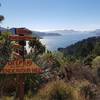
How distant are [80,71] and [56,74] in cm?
92

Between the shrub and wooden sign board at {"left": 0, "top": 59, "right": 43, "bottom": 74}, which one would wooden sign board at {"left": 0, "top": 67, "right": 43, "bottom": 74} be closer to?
wooden sign board at {"left": 0, "top": 59, "right": 43, "bottom": 74}

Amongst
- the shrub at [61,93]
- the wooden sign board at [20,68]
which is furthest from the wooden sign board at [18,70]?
the shrub at [61,93]

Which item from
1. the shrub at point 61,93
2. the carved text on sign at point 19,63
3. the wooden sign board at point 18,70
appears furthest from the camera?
the shrub at point 61,93

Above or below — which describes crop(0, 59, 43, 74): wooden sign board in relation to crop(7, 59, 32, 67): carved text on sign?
below

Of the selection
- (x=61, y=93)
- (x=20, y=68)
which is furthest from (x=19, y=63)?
(x=61, y=93)

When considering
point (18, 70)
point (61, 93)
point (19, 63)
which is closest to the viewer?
point (18, 70)

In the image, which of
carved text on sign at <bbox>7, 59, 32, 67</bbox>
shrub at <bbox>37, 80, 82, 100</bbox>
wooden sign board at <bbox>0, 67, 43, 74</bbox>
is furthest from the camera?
shrub at <bbox>37, 80, 82, 100</bbox>

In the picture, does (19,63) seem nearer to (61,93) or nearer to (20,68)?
(20,68)

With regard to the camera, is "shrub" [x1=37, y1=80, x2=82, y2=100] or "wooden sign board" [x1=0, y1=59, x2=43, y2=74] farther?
"shrub" [x1=37, y1=80, x2=82, y2=100]

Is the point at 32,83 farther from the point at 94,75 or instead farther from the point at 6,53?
the point at 94,75

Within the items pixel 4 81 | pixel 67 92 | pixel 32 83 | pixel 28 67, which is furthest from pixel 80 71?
pixel 28 67

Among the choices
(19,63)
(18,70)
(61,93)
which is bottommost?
(61,93)

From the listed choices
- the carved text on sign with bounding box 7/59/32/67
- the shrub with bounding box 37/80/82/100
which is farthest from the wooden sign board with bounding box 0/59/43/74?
the shrub with bounding box 37/80/82/100

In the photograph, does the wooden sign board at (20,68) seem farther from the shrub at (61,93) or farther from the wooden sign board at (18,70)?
the shrub at (61,93)
